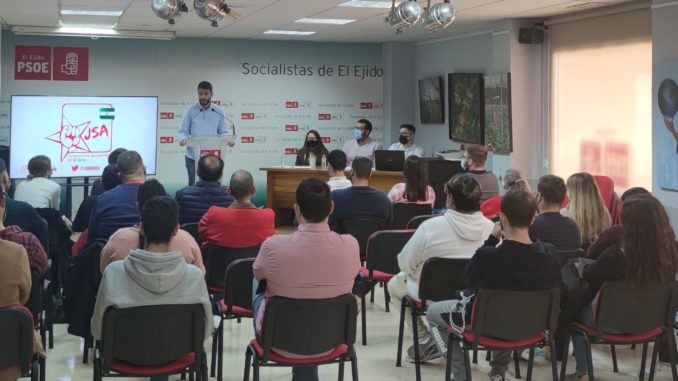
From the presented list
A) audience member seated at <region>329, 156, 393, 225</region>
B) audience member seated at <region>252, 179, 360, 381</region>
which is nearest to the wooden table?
audience member seated at <region>329, 156, 393, 225</region>

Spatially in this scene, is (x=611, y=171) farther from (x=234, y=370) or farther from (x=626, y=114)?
(x=234, y=370)

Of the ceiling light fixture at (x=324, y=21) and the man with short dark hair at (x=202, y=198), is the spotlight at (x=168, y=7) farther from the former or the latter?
the ceiling light fixture at (x=324, y=21)

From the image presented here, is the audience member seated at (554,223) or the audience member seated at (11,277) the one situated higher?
the audience member seated at (554,223)

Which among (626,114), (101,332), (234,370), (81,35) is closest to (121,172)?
(234,370)

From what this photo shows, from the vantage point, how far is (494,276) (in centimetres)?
407

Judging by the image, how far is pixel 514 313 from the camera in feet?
13.5

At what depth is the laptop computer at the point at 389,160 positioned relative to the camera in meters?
10.7

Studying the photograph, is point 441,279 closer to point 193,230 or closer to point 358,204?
point 358,204

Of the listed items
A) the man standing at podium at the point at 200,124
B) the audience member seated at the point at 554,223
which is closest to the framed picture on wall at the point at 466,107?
the man standing at podium at the point at 200,124

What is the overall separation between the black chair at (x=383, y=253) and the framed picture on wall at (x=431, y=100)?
7.51 metres

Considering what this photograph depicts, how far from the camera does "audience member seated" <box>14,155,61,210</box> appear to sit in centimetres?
709

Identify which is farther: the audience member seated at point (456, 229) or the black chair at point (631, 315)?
the audience member seated at point (456, 229)

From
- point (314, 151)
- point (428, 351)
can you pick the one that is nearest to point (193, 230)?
point (428, 351)

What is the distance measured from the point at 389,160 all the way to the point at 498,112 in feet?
5.43
